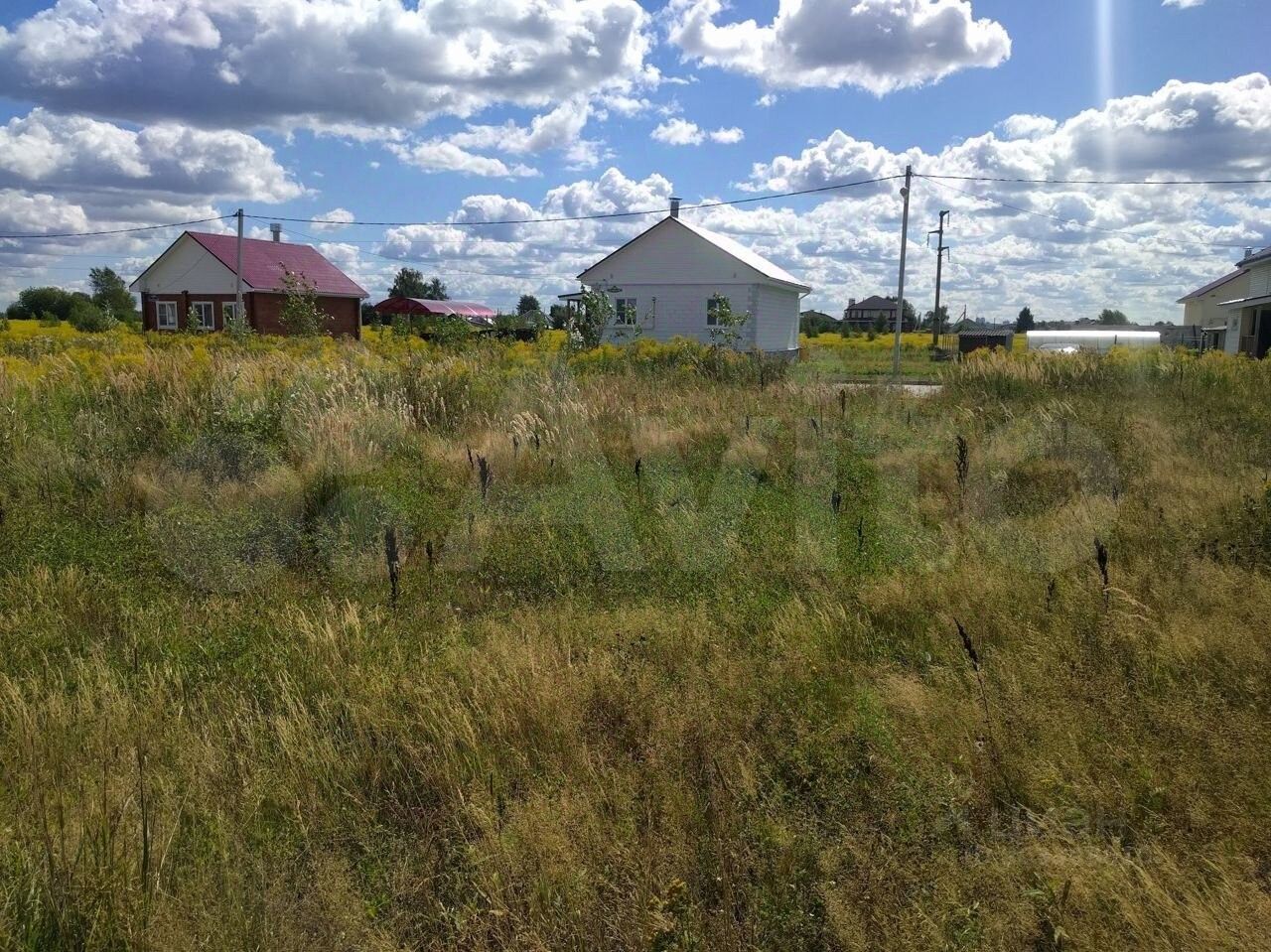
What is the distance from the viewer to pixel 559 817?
3.10 meters

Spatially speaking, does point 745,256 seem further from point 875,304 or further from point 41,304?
point 875,304

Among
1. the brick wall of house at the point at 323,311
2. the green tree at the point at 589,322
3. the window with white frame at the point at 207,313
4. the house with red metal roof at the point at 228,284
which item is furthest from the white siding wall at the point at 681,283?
the window with white frame at the point at 207,313

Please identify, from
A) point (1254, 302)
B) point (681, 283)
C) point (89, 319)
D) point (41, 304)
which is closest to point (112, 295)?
point (41, 304)

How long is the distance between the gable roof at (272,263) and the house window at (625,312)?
41.8 ft

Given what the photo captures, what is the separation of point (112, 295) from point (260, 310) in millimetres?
33571

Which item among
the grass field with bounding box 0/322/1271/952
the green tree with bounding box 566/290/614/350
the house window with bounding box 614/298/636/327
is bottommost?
the grass field with bounding box 0/322/1271/952

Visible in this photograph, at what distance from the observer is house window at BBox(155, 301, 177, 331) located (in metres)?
39.9

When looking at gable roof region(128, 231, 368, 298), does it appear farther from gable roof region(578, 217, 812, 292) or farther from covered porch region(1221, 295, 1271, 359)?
covered porch region(1221, 295, 1271, 359)

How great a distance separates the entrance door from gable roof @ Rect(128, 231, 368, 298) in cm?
3378

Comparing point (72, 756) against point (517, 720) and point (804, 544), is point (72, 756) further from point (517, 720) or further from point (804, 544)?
point (804, 544)

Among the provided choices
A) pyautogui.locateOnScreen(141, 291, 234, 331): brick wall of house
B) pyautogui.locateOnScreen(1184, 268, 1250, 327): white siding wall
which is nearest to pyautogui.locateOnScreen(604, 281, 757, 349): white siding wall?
pyautogui.locateOnScreen(141, 291, 234, 331): brick wall of house

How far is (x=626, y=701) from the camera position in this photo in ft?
12.8

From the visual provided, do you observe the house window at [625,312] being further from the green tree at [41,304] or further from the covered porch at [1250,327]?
the green tree at [41,304]

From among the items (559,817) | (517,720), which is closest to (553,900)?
(559,817)
